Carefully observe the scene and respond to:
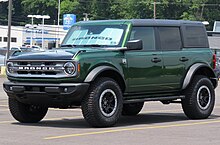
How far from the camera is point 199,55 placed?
14469 mm

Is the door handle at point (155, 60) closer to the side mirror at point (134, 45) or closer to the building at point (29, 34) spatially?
the side mirror at point (134, 45)

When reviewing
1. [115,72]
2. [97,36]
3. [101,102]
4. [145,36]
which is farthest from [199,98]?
[101,102]

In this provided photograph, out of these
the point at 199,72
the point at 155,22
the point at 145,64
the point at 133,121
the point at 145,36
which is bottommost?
the point at 133,121

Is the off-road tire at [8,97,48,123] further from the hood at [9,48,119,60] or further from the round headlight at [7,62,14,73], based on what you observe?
the hood at [9,48,119,60]

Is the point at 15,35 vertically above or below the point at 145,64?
below

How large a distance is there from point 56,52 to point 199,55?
3384 millimetres

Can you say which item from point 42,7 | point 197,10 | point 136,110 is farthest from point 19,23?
point 136,110

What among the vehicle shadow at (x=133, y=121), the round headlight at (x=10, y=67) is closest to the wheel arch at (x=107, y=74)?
the vehicle shadow at (x=133, y=121)

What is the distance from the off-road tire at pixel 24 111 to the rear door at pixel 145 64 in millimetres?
1911

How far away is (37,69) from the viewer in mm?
12406

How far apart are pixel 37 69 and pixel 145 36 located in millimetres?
2429

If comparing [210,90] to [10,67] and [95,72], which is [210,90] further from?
[10,67]

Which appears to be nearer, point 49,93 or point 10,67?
point 49,93

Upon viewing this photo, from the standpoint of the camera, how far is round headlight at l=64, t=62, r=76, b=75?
12.1 metres
